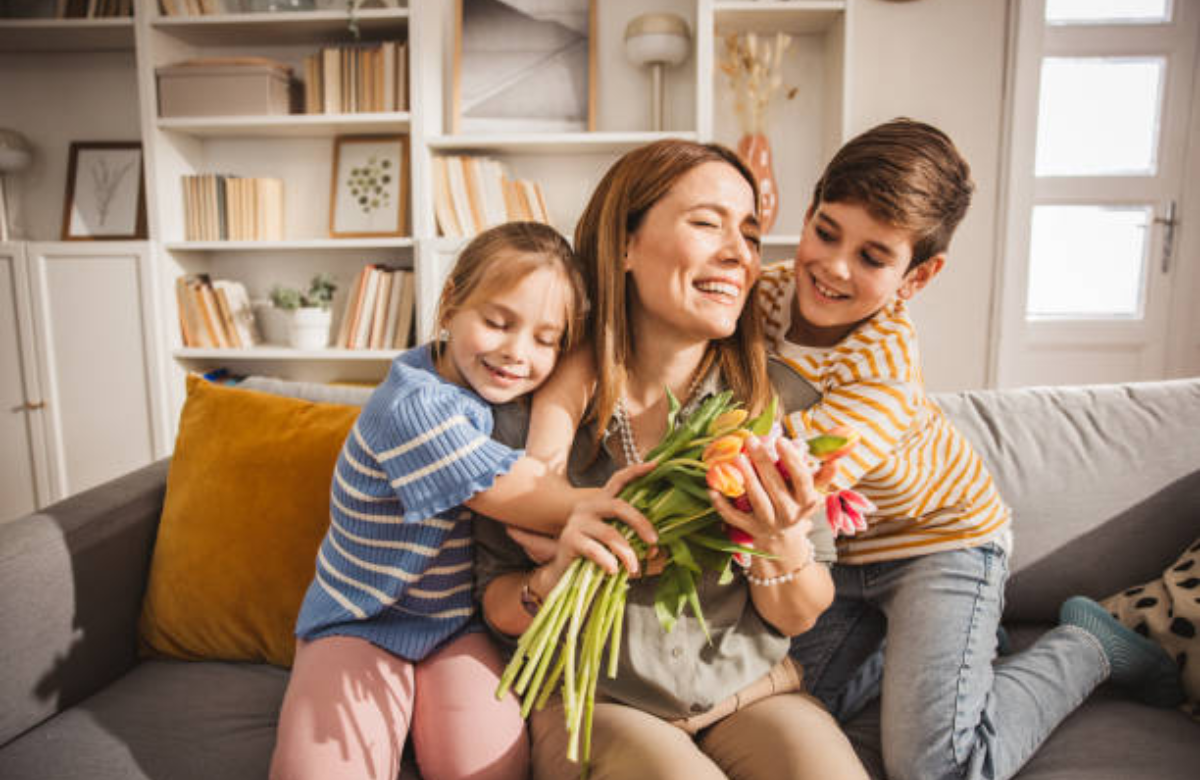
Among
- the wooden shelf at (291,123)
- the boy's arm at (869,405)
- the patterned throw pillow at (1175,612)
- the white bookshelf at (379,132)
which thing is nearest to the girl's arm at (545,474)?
the boy's arm at (869,405)

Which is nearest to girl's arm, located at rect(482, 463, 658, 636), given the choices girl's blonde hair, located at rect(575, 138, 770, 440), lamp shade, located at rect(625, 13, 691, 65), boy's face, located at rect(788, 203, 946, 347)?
girl's blonde hair, located at rect(575, 138, 770, 440)

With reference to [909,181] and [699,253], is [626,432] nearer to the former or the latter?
[699,253]

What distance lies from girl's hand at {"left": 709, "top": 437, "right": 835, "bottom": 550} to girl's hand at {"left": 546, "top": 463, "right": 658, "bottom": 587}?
4.0 inches

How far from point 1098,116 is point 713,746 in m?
3.40

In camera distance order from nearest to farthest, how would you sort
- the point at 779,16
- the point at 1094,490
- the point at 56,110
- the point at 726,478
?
the point at 726,478 → the point at 1094,490 → the point at 779,16 → the point at 56,110

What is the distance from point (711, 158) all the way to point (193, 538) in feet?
3.87

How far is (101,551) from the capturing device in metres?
1.34

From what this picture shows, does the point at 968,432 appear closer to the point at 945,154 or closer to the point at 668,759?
the point at 945,154

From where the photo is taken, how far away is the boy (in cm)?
111

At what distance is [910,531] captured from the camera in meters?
1.31

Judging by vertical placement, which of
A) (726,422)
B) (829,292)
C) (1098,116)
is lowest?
(726,422)

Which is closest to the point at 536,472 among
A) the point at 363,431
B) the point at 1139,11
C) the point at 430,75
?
the point at 363,431

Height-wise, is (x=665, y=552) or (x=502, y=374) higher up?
(x=502, y=374)

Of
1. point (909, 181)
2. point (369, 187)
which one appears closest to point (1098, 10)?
point (909, 181)
